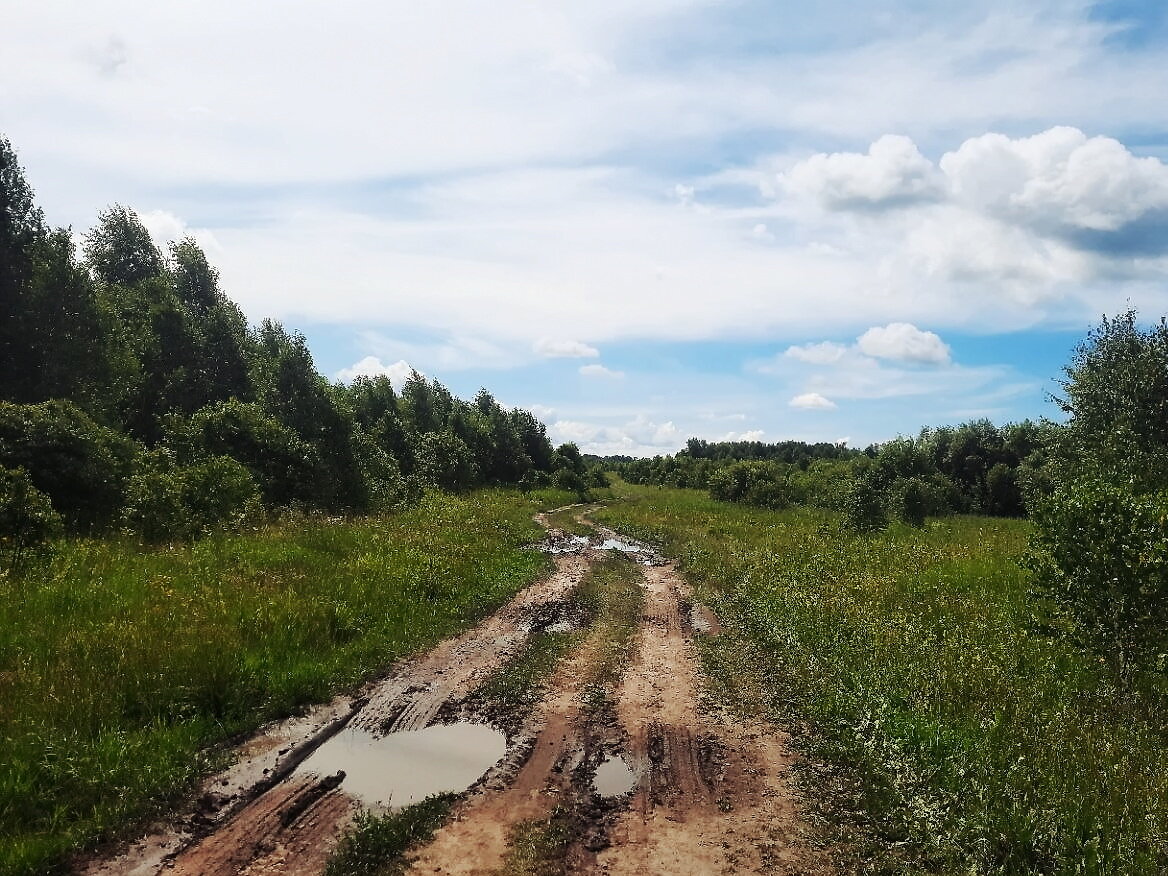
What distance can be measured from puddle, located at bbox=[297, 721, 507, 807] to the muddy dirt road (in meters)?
0.02

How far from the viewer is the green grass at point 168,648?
5539 millimetres

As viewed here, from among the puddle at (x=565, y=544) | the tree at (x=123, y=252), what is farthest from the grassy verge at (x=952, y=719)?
the tree at (x=123, y=252)

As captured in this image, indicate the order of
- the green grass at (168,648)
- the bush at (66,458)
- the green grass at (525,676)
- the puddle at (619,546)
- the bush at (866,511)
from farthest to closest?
1. the bush at (866,511)
2. the puddle at (619,546)
3. the bush at (66,458)
4. the green grass at (525,676)
5. the green grass at (168,648)

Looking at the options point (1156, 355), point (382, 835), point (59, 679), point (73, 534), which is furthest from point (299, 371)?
point (1156, 355)

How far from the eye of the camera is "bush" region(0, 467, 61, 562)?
12.0 metres

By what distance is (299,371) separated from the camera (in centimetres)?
2772

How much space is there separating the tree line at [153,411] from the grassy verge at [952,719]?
46.0ft

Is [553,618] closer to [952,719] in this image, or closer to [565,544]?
[952,719]

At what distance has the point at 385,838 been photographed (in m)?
5.19

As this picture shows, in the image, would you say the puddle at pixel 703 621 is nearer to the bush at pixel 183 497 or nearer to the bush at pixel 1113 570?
the bush at pixel 1113 570

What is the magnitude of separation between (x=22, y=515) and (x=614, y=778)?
12.9 metres

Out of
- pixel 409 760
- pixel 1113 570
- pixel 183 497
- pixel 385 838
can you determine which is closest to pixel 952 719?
pixel 1113 570

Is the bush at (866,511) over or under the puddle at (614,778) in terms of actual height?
over

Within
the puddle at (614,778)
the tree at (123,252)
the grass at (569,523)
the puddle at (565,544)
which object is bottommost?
the puddle at (614,778)
